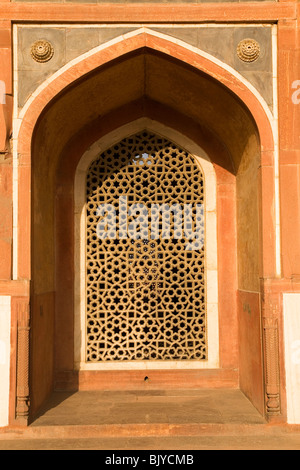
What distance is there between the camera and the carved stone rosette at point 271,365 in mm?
4430

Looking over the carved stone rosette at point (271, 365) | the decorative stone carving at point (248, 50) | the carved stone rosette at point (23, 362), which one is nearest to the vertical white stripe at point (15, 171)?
the carved stone rosette at point (23, 362)

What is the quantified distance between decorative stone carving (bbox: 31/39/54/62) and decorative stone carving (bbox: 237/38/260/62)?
72.9 inches

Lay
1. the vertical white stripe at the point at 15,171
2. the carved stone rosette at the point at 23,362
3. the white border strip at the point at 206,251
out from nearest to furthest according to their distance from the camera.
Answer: the carved stone rosette at the point at 23,362, the vertical white stripe at the point at 15,171, the white border strip at the point at 206,251

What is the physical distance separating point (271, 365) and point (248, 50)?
303cm

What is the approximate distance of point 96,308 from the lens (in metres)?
Answer: 5.70

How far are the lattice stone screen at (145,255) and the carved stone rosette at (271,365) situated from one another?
4.32ft

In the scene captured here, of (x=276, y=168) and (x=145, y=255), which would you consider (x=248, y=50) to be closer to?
(x=276, y=168)

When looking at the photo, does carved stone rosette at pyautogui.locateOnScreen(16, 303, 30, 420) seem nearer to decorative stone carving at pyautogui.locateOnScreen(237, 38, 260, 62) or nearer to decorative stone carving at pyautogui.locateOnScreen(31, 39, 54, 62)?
decorative stone carving at pyautogui.locateOnScreen(31, 39, 54, 62)

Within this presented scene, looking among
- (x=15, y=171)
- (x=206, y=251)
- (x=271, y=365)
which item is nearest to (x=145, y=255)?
(x=206, y=251)

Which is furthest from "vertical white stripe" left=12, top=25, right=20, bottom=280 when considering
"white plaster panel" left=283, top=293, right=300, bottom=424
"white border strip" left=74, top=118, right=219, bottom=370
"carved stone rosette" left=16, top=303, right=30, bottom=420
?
"white plaster panel" left=283, top=293, right=300, bottom=424

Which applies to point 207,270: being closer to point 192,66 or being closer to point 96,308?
point 96,308

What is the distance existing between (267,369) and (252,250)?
124cm

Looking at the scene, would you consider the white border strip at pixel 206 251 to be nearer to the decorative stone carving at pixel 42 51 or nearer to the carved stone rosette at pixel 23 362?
the carved stone rosette at pixel 23 362
